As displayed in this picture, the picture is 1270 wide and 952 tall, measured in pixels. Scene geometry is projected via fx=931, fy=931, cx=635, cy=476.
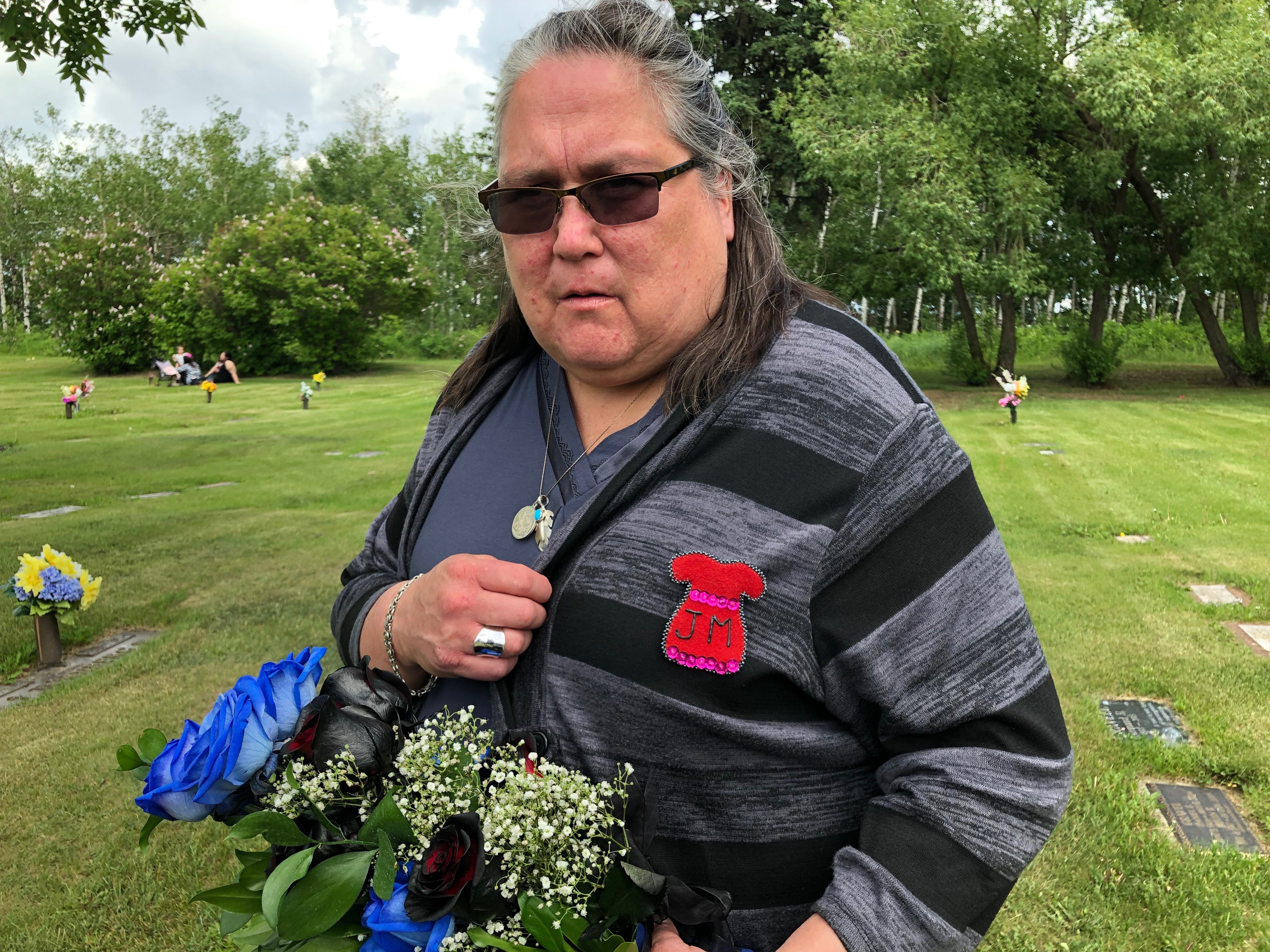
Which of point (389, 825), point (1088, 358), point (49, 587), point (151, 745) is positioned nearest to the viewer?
point (389, 825)

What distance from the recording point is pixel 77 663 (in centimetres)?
600

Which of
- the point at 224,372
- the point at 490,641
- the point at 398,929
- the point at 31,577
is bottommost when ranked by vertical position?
the point at 224,372

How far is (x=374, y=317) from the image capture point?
1283 inches

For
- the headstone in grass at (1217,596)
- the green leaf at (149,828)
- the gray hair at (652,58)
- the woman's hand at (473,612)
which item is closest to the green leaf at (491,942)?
the woman's hand at (473,612)

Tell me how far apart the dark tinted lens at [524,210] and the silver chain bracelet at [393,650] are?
606 millimetres

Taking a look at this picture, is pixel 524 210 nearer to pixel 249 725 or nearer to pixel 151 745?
pixel 249 725

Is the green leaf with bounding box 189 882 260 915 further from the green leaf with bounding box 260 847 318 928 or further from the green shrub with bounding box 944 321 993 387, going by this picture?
the green shrub with bounding box 944 321 993 387

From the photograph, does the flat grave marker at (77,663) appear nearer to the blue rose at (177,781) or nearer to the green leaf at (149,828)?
the green leaf at (149,828)

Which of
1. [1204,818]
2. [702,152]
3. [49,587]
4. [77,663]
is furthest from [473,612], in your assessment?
[77,663]

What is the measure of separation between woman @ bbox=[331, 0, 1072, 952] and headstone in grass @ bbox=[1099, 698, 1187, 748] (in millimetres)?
3720

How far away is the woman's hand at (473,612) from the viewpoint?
1.33 m

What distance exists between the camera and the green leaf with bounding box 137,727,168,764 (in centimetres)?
144

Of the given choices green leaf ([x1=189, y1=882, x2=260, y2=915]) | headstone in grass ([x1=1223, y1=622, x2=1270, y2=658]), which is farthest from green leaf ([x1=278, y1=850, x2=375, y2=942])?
headstone in grass ([x1=1223, y1=622, x2=1270, y2=658])

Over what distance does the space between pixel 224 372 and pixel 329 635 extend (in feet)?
86.1
